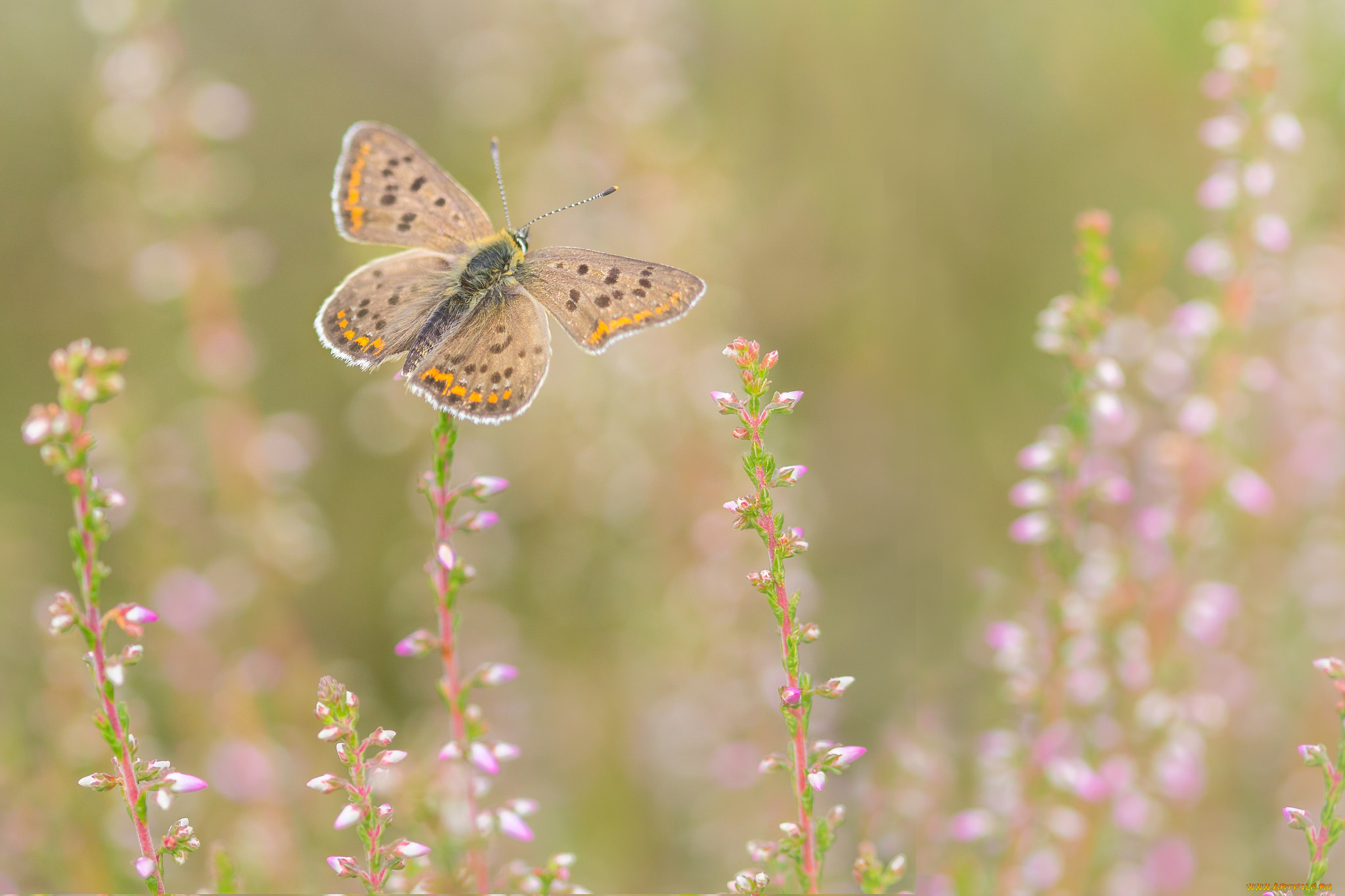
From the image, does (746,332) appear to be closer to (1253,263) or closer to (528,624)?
(528,624)

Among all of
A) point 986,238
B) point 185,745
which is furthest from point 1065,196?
point 185,745

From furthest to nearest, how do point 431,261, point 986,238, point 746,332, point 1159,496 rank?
point 986,238, point 746,332, point 1159,496, point 431,261

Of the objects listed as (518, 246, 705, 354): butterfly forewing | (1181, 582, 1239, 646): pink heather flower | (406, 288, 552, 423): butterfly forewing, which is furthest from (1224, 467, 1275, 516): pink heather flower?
(406, 288, 552, 423): butterfly forewing

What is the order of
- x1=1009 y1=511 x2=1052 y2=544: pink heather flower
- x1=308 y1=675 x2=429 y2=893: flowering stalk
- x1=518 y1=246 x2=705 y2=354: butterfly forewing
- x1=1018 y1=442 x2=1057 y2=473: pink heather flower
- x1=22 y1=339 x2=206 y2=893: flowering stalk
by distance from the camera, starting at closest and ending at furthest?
x1=22 y1=339 x2=206 y2=893: flowering stalk, x1=308 y1=675 x2=429 y2=893: flowering stalk, x1=1018 y1=442 x2=1057 y2=473: pink heather flower, x1=1009 y1=511 x2=1052 y2=544: pink heather flower, x1=518 y1=246 x2=705 y2=354: butterfly forewing

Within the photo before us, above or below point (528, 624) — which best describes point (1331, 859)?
below

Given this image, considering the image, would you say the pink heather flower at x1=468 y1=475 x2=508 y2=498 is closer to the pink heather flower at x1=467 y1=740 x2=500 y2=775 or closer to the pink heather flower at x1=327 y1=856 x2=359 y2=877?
the pink heather flower at x1=467 y1=740 x2=500 y2=775

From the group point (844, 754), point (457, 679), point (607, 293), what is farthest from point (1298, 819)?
point (607, 293)
